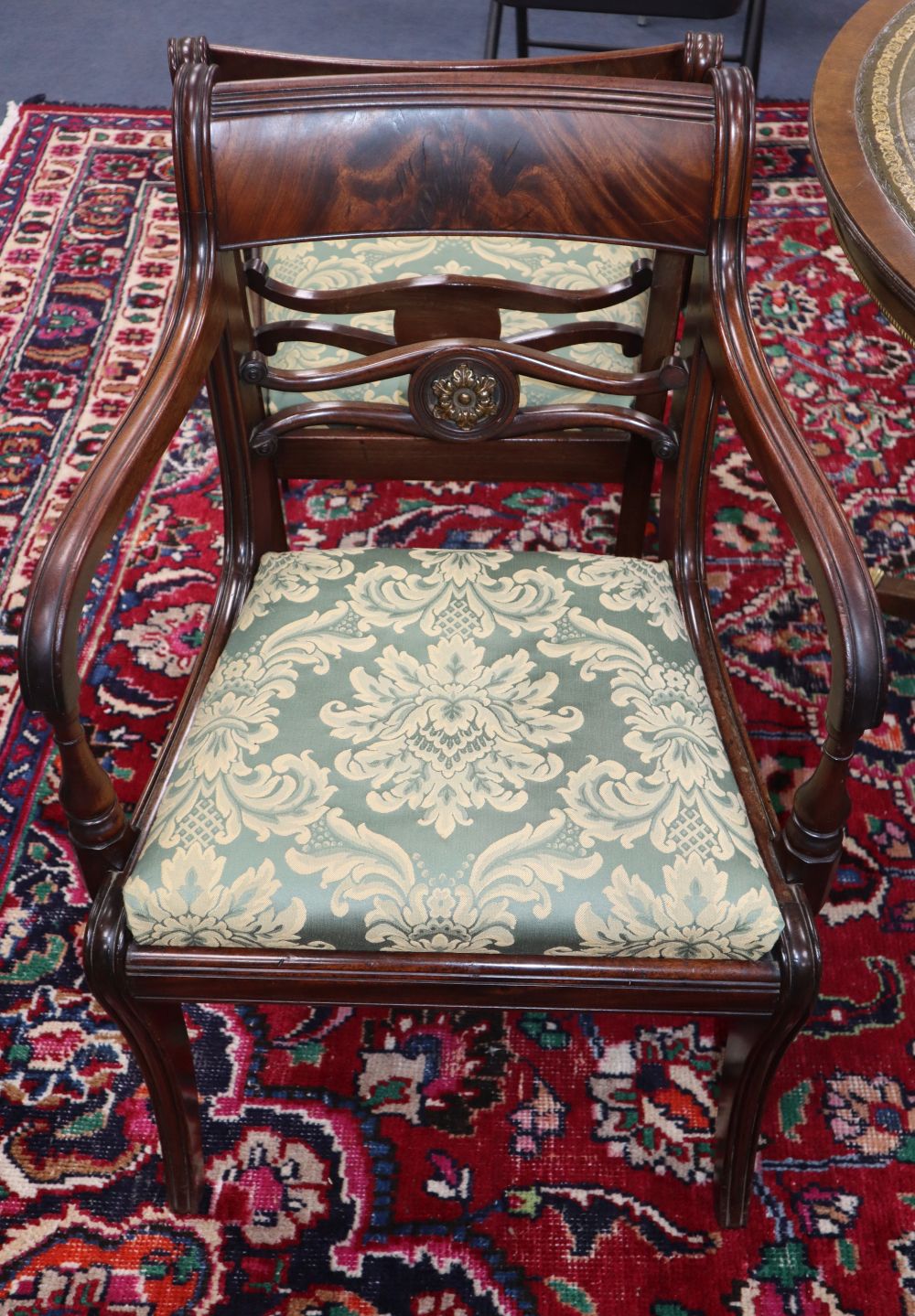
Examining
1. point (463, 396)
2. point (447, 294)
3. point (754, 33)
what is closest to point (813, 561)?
point (463, 396)

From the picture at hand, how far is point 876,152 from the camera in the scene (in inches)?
52.0

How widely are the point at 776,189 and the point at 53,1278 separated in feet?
8.34

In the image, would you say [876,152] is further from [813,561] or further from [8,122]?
[8,122]

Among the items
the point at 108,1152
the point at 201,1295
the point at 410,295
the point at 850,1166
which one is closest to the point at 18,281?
the point at 410,295

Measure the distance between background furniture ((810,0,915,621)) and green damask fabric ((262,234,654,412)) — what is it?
254 millimetres

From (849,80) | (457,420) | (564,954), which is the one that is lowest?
(564,954)

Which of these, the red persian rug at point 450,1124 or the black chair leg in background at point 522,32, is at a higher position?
the black chair leg in background at point 522,32

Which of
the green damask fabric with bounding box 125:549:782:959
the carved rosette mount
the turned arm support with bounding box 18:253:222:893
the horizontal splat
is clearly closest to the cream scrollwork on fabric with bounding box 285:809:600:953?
the green damask fabric with bounding box 125:549:782:959

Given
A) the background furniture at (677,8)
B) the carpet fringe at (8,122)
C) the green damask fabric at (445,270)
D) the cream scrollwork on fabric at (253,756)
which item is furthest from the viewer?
the carpet fringe at (8,122)

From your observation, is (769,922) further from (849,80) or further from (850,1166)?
(849,80)

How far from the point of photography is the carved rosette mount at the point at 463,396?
3.49 feet

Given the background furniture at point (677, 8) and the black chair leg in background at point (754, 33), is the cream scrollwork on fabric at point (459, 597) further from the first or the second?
the black chair leg in background at point (754, 33)

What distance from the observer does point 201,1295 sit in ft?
3.64

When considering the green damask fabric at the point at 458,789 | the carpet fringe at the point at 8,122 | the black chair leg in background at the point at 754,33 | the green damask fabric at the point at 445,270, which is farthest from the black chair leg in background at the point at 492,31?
the green damask fabric at the point at 458,789
